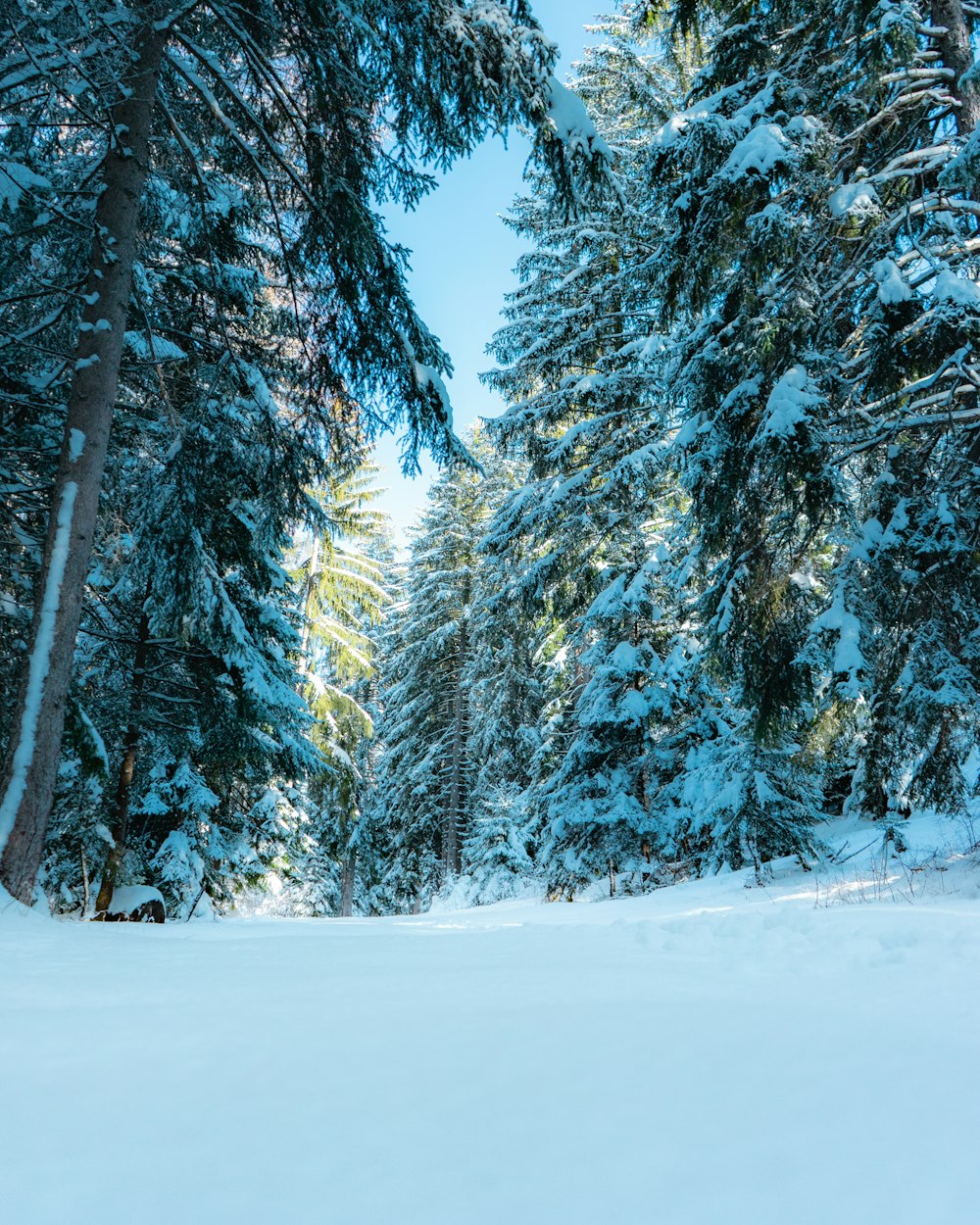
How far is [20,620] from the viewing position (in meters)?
5.29

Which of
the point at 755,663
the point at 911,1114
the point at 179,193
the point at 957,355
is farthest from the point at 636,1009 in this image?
the point at 179,193

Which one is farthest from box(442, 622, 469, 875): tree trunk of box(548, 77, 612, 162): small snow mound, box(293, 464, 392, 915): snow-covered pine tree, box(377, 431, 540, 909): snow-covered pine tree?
box(548, 77, 612, 162): small snow mound

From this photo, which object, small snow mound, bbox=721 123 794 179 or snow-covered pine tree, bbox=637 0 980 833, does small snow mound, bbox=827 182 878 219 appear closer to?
snow-covered pine tree, bbox=637 0 980 833

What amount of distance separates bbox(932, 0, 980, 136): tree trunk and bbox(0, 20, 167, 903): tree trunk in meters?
6.68

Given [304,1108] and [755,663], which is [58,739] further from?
[755,663]

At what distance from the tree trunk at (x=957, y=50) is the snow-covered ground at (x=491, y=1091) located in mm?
6907

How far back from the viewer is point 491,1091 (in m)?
1.38

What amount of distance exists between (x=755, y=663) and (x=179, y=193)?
734 centimetres

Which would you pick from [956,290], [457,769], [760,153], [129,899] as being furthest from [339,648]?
[956,290]

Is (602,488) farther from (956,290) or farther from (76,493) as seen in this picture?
(76,493)

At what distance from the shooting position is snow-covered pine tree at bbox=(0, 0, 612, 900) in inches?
169

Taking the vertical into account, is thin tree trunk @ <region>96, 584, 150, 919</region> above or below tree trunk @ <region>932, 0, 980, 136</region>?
below

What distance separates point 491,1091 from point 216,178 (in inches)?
300

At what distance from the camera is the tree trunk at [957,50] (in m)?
5.62
